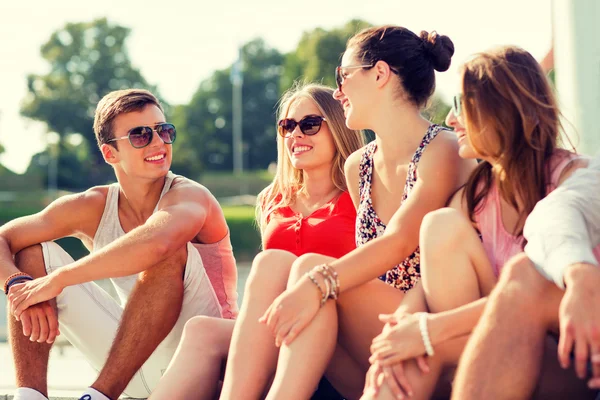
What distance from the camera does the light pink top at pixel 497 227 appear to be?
320cm

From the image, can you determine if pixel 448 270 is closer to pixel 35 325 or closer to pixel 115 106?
pixel 35 325

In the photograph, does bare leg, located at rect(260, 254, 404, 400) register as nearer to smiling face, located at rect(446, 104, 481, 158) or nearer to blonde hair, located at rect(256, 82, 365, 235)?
smiling face, located at rect(446, 104, 481, 158)

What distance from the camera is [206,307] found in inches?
175

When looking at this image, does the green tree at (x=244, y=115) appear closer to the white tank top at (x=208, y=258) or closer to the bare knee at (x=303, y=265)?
the white tank top at (x=208, y=258)

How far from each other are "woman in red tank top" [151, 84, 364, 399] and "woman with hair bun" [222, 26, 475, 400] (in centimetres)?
9

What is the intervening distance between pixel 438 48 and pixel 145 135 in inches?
73.7

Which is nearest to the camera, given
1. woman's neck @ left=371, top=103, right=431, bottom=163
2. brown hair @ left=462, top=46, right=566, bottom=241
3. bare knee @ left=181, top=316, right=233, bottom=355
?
brown hair @ left=462, top=46, right=566, bottom=241

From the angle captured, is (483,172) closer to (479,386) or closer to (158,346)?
(479,386)

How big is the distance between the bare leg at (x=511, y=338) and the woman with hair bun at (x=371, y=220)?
2.29 feet

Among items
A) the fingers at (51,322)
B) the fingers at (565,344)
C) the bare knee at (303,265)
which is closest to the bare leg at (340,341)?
the bare knee at (303,265)

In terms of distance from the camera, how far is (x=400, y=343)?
9.82ft

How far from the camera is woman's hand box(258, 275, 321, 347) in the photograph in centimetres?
326

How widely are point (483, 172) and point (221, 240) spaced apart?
6.40 ft

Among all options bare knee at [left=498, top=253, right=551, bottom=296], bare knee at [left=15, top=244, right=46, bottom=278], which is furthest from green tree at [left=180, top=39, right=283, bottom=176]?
bare knee at [left=498, top=253, right=551, bottom=296]
